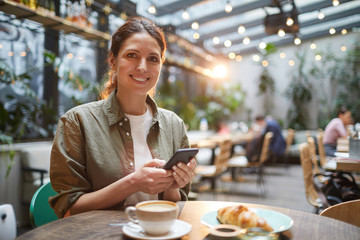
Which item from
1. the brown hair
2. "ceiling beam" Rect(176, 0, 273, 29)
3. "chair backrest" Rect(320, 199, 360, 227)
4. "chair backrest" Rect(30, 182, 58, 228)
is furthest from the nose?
"ceiling beam" Rect(176, 0, 273, 29)

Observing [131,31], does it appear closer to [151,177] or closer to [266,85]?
[151,177]

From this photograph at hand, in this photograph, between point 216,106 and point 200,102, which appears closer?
point 216,106

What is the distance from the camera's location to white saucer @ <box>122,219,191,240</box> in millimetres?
657

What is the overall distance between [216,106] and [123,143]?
7812 mm

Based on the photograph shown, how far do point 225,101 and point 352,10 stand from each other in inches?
180

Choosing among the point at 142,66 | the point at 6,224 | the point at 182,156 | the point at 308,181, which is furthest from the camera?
the point at 308,181

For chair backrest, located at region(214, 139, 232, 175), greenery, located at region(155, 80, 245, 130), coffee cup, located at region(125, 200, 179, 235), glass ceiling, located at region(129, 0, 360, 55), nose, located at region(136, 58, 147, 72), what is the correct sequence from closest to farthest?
coffee cup, located at region(125, 200, 179, 235), nose, located at region(136, 58, 147, 72), chair backrest, located at region(214, 139, 232, 175), glass ceiling, located at region(129, 0, 360, 55), greenery, located at region(155, 80, 245, 130)

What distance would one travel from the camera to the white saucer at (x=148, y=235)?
657mm

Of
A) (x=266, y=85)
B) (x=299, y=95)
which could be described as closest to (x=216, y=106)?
(x=266, y=85)

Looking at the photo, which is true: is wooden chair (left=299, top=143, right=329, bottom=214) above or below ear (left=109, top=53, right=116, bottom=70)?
below

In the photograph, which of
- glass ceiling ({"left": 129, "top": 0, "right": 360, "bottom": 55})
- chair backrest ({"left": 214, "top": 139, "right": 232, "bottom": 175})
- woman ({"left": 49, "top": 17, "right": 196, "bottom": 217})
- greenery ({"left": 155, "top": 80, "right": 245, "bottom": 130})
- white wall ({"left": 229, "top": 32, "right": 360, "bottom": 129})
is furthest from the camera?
white wall ({"left": 229, "top": 32, "right": 360, "bottom": 129})

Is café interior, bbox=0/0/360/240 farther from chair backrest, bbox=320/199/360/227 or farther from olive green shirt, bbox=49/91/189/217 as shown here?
olive green shirt, bbox=49/91/189/217

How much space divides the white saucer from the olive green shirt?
13.4 inches

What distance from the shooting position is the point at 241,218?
72cm
